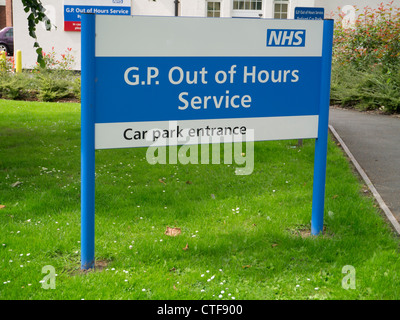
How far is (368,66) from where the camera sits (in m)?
15.4

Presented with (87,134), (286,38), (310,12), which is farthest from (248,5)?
(87,134)

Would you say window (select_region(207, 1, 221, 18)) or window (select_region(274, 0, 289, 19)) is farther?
window (select_region(207, 1, 221, 18))

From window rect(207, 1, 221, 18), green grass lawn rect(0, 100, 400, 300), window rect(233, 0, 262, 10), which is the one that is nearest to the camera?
green grass lawn rect(0, 100, 400, 300)

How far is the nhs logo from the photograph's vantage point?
4.62 meters

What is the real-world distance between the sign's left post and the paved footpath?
9.92 feet

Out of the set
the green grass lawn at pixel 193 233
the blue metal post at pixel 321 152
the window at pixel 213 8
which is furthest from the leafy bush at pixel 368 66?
the blue metal post at pixel 321 152

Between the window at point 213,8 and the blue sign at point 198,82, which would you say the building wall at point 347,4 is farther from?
the blue sign at point 198,82

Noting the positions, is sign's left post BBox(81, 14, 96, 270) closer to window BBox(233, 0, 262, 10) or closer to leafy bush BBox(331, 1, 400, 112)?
leafy bush BBox(331, 1, 400, 112)

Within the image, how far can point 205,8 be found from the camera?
2384cm

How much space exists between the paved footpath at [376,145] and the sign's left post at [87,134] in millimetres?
A: 3023

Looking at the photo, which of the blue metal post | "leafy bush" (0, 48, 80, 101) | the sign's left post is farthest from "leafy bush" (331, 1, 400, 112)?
the sign's left post

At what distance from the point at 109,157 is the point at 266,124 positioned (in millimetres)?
3679
